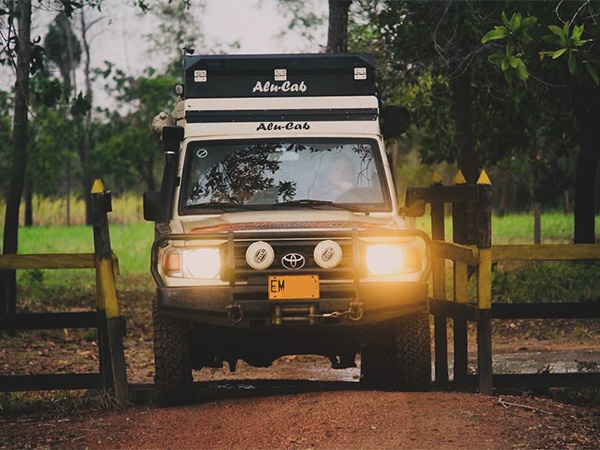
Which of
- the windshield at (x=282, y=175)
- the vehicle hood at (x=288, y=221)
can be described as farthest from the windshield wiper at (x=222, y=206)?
the vehicle hood at (x=288, y=221)

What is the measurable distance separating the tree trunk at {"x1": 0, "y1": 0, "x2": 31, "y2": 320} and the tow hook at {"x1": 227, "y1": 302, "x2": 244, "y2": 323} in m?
6.78

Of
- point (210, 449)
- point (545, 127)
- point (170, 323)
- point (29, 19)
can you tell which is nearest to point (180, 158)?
point (170, 323)

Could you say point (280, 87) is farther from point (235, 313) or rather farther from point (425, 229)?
point (425, 229)

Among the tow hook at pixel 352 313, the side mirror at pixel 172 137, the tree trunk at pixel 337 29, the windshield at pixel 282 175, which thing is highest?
the tree trunk at pixel 337 29

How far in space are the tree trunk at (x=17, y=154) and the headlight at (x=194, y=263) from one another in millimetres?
6409

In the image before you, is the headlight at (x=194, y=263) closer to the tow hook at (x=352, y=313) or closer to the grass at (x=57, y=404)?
the tow hook at (x=352, y=313)

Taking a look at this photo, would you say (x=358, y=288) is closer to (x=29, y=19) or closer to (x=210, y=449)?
(x=210, y=449)

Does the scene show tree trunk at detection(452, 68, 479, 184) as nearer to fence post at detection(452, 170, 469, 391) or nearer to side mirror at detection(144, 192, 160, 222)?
fence post at detection(452, 170, 469, 391)

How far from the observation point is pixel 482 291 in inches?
356

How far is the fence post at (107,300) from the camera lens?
9.23 metres

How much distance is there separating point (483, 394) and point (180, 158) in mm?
3165

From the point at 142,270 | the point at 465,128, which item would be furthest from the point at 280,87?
the point at 142,270

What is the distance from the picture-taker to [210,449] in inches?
288

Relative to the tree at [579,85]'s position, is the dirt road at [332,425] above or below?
below
